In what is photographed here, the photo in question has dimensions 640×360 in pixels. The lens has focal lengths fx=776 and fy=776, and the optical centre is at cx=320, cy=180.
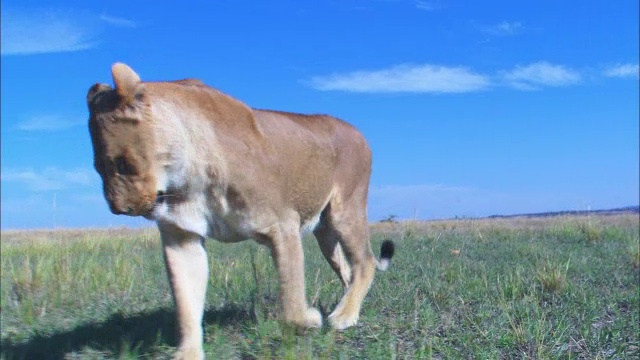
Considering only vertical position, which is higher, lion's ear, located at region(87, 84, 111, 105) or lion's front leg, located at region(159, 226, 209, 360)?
lion's ear, located at region(87, 84, 111, 105)

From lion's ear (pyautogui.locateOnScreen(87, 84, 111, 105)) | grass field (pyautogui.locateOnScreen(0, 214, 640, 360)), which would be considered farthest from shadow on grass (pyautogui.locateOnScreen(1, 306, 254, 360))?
lion's ear (pyautogui.locateOnScreen(87, 84, 111, 105))

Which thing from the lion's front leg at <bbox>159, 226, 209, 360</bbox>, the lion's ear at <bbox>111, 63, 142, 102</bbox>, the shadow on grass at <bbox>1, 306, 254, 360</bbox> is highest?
the lion's ear at <bbox>111, 63, 142, 102</bbox>

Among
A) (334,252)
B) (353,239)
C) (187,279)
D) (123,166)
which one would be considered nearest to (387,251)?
(334,252)

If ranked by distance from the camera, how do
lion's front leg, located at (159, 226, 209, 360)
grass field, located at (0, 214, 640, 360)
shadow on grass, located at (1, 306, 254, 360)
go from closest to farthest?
lion's front leg, located at (159, 226, 209, 360) → grass field, located at (0, 214, 640, 360) → shadow on grass, located at (1, 306, 254, 360)

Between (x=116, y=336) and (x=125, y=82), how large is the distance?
2.36 meters

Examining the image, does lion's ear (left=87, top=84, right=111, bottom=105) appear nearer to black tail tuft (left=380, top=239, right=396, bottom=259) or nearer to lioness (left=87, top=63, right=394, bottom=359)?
lioness (left=87, top=63, right=394, bottom=359)

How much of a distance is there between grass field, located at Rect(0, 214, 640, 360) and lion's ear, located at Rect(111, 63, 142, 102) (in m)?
1.60

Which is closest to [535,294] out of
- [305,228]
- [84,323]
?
[305,228]

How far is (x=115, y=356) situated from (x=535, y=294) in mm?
3476

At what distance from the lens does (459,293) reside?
21.4 feet

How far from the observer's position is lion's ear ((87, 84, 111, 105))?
4.36 metres

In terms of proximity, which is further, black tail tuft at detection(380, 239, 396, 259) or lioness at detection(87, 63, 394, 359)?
black tail tuft at detection(380, 239, 396, 259)

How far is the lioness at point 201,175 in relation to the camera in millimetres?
4195

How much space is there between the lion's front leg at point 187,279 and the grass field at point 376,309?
19 cm
